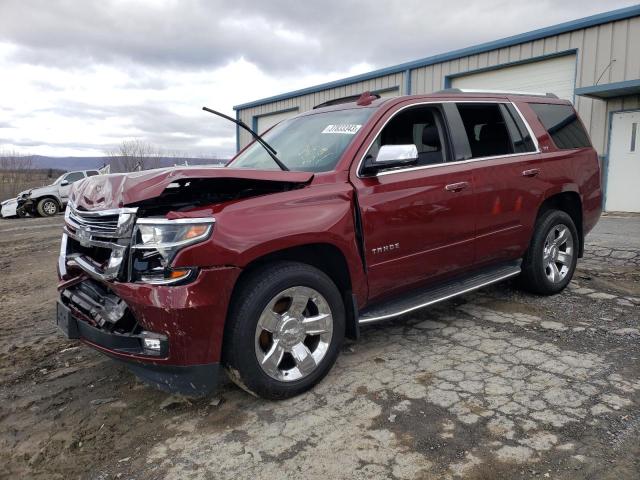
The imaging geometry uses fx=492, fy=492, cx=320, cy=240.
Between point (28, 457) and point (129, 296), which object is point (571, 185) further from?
point (28, 457)

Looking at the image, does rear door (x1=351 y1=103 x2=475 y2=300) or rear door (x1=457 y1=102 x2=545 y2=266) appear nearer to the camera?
rear door (x1=351 y1=103 x2=475 y2=300)

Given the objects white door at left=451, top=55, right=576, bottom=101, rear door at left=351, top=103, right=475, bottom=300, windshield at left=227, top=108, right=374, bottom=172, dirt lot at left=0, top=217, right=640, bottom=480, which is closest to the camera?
dirt lot at left=0, top=217, right=640, bottom=480

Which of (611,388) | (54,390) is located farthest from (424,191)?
(54,390)

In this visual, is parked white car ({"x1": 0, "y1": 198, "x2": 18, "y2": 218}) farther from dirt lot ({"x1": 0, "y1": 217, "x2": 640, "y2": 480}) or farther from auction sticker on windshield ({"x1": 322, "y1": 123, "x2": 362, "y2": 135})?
auction sticker on windshield ({"x1": 322, "y1": 123, "x2": 362, "y2": 135})

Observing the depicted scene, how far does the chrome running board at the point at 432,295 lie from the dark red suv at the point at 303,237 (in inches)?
0.6

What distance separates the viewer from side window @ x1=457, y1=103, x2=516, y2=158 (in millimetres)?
4113

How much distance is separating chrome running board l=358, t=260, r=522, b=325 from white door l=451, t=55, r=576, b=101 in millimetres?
8667

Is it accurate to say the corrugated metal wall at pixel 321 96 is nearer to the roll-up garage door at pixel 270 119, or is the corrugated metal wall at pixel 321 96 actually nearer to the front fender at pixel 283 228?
the roll-up garage door at pixel 270 119

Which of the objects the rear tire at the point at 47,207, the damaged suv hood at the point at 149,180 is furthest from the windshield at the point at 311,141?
the rear tire at the point at 47,207

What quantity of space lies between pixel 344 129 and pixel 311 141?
11.2 inches

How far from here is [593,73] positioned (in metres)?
10.6

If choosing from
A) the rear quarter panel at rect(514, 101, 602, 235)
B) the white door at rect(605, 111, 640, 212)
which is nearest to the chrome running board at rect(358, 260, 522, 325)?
the rear quarter panel at rect(514, 101, 602, 235)

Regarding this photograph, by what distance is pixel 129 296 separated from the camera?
259 centimetres

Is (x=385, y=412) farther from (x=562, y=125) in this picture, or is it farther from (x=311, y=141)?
(x=562, y=125)
